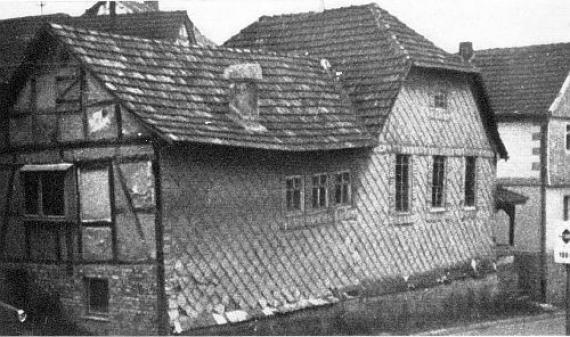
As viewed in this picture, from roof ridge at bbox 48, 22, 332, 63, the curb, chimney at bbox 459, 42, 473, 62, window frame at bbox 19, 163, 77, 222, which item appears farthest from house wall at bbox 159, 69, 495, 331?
chimney at bbox 459, 42, 473, 62

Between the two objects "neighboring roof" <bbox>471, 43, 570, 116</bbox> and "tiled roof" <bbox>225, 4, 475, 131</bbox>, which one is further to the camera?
"neighboring roof" <bbox>471, 43, 570, 116</bbox>

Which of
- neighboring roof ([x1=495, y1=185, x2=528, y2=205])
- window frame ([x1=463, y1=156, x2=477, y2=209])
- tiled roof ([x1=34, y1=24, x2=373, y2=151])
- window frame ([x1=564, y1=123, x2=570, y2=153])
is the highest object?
tiled roof ([x1=34, y1=24, x2=373, y2=151])

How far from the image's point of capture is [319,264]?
64.6 feet

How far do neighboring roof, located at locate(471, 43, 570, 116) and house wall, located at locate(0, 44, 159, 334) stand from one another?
18.2 m

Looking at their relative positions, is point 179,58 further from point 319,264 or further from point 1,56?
point 1,56

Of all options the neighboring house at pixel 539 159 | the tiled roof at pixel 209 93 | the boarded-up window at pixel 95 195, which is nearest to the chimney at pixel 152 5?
the neighboring house at pixel 539 159

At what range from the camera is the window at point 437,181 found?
23906 mm

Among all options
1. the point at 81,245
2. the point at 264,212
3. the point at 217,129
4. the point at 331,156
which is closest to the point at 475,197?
the point at 331,156

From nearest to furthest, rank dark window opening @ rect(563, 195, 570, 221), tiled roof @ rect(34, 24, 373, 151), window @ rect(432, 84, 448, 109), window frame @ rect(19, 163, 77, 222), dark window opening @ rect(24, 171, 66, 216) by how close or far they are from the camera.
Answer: tiled roof @ rect(34, 24, 373, 151) < window frame @ rect(19, 163, 77, 222) < dark window opening @ rect(24, 171, 66, 216) < window @ rect(432, 84, 448, 109) < dark window opening @ rect(563, 195, 570, 221)

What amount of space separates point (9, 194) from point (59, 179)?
150 cm

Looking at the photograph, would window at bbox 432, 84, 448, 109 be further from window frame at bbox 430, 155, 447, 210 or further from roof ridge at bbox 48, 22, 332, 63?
roof ridge at bbox 48, 22, 332, 63

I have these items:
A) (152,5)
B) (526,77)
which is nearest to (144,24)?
(152,5)

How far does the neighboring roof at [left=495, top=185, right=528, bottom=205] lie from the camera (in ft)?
93.4

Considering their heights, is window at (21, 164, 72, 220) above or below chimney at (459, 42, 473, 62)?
below
